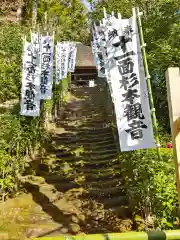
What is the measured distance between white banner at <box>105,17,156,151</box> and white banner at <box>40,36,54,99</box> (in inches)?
184

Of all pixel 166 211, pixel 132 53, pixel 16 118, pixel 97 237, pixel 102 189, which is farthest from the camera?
pixel 16 118

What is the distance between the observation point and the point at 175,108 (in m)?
3.11

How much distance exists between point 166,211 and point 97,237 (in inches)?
125

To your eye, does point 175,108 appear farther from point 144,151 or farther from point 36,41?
point 36,41

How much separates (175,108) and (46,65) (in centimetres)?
761

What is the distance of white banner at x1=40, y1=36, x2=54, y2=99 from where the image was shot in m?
10.0

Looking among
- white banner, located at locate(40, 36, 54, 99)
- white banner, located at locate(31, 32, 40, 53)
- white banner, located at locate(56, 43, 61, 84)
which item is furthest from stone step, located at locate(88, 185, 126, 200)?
white banner, located at locate(56, 43, 61, 84)

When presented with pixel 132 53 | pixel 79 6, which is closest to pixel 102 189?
pixel 132 53

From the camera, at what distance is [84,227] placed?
238 inches

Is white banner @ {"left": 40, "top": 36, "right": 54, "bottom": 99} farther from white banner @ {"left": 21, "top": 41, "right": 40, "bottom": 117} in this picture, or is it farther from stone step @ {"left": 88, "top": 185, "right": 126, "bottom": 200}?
stone step @ {"left": 88, "top": 185, "right": 126, "bottom": 200}

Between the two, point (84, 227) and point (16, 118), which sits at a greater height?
point (16, 118)

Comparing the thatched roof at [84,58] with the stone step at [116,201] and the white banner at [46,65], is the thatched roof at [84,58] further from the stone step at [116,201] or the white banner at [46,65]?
the stone step at [116,201]

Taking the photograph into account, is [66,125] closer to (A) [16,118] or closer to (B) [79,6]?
(A) [16,118]

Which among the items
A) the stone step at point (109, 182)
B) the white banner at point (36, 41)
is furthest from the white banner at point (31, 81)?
the stone step at point (109, 182)
